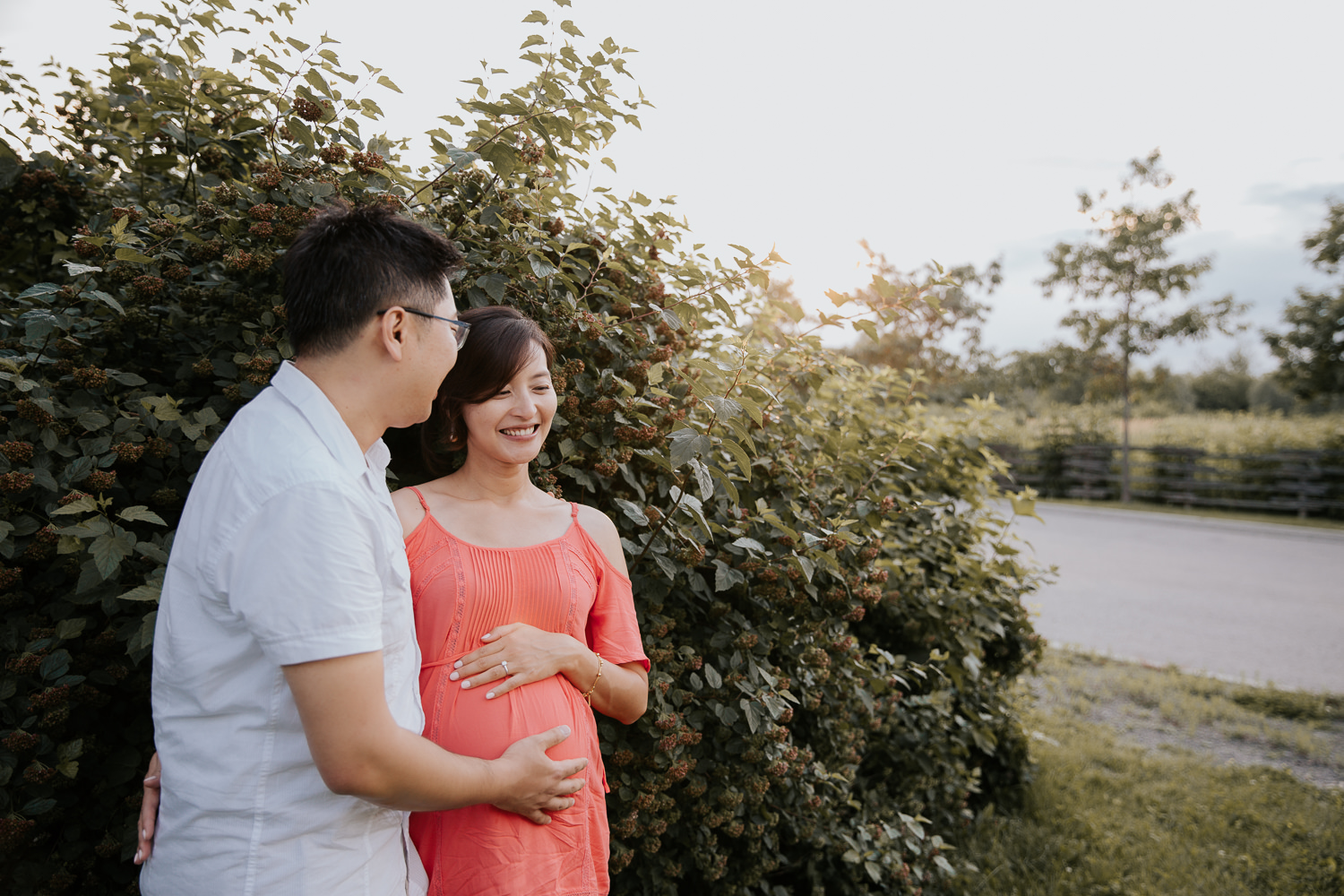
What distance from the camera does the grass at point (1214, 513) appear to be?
15.5 metres

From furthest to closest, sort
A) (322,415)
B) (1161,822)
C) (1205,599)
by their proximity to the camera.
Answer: (1205,599), (1161,822), (322,415)

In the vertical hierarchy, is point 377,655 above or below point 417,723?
above

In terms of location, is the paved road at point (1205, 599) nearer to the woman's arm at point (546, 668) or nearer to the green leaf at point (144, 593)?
the woman's arm at point (546, 668)

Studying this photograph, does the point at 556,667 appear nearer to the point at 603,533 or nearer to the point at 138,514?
the point at 603,533

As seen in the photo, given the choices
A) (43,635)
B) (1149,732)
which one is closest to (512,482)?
(43,635)

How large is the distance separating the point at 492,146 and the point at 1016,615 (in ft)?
11.1

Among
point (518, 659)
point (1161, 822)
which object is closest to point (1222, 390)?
point (1161, 822)

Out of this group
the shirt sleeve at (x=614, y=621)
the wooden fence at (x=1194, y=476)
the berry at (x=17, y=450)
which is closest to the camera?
the berry at (x=17, y=450)

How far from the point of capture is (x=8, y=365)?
1.63 m

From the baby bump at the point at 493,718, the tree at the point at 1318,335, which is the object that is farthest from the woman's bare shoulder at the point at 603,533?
the tree at the point at 1318,335

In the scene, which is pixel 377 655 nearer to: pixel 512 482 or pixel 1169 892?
pixel 512 482

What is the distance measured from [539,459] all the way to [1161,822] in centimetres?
370

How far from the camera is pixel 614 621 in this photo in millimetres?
1825

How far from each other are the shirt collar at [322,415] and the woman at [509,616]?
0.54 m
